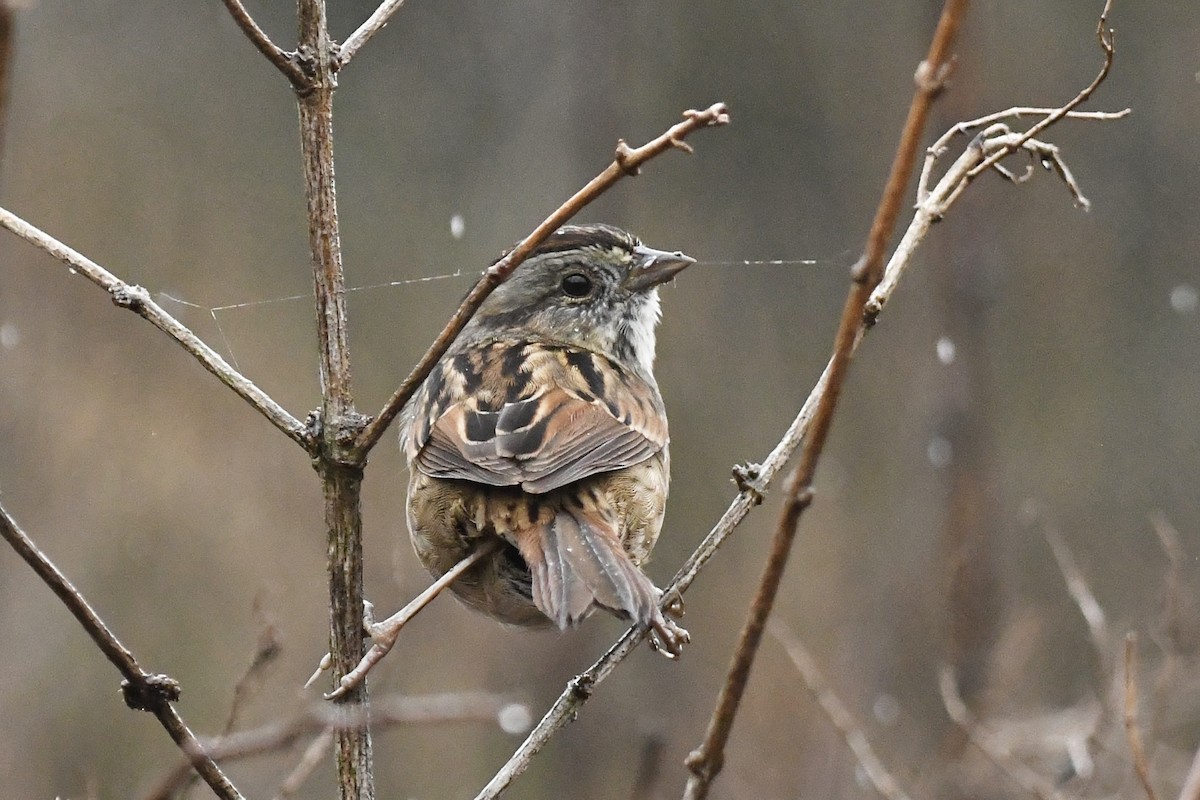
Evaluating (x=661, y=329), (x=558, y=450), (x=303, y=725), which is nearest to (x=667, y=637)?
(x=558, y=450)

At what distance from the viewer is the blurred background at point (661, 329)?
267 inches

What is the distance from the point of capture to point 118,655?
1883mm

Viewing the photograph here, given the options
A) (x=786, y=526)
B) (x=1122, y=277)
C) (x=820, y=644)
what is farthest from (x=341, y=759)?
(x=1122, y=277)

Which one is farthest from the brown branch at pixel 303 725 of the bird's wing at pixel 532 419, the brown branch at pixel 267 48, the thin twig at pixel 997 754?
the thin twig at pixel 997 754

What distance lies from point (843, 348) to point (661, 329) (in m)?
6.42

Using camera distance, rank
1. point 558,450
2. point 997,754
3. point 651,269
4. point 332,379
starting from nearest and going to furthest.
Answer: point 332,379 < point 558,450 < point 997,754 < point 651,269

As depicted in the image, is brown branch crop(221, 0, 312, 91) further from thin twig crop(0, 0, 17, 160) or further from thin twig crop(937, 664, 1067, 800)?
thin twig crop(937, 664, 1067, 800)

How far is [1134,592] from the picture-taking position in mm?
7094

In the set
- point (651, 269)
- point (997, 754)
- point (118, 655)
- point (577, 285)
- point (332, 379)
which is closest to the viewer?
point (118, 655)

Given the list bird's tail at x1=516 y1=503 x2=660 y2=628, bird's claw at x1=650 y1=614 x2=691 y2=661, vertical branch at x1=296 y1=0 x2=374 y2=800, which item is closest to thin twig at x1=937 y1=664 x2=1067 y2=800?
bird's claw at x1=650 y1=614 x2=691 y2=661

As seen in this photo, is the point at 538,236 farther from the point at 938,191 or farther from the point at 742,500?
the point at 742,500

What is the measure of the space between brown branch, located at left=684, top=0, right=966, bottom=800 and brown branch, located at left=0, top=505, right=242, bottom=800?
2.16 feet

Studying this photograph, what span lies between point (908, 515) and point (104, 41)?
540cm

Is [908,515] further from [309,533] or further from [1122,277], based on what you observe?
[309,533]
